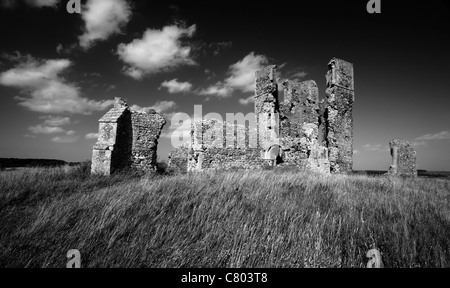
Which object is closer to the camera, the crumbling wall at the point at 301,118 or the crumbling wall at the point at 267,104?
the crumbling wall at the point at 301,118

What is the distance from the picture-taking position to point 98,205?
3898 mm

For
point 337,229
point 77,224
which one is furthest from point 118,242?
point 337,229

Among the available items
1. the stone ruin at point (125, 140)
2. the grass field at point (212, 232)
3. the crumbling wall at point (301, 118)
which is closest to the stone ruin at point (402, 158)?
the crumbling wall at point (301, 118)

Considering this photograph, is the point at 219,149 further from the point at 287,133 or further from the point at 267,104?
the point at 287,133

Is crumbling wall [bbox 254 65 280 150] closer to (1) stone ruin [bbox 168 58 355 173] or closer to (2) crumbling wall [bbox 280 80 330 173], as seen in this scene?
(1) stone ruin [bbox 168 58 355 173]

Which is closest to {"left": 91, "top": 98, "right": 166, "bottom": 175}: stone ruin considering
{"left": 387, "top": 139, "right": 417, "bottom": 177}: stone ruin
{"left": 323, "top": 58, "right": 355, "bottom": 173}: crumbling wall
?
{"left": 323, "top": 58, "right": 355, "bottom": 173}: crumbling wall

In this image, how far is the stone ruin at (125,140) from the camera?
8695 mm

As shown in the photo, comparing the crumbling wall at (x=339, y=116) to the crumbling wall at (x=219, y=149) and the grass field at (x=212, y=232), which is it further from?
the grass field at (x=212, y=232)

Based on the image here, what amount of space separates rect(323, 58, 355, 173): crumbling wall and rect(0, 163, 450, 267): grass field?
1103 cm

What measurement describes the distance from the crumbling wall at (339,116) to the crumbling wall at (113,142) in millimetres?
12787

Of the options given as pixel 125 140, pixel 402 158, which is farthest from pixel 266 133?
pixel 402 158

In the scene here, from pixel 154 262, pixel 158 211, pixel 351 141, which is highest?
pixel 351 141

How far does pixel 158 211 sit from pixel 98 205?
3.75ft
